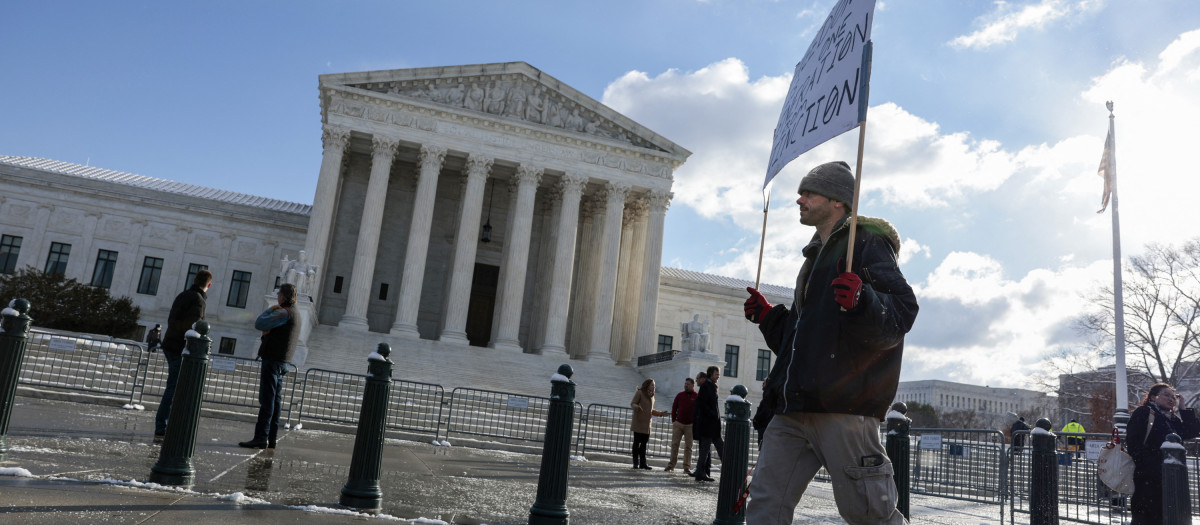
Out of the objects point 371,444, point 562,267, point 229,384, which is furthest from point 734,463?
point 562,267

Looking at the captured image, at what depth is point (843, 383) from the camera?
143 inches

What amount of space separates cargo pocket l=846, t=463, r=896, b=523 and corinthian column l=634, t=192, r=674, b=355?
33066 mm

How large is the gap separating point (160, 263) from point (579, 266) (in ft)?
72.6

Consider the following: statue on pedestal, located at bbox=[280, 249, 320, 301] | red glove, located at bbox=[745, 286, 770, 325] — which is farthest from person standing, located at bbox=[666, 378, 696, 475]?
statue on pedestal, located at bbox=[280, 249, 320, 301]

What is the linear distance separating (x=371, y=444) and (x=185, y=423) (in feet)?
4.77

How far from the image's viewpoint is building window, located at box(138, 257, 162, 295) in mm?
40469

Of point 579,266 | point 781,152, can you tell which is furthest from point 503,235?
point 781,152

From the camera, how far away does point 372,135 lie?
34.8 metres

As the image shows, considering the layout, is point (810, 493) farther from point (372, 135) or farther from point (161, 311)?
point (161, 311)

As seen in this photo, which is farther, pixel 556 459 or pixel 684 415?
pixel 684 415

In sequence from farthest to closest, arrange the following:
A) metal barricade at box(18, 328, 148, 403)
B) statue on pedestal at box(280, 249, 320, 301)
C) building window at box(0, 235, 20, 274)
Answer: building window at box(0, 235, 20, 274) → statue on pedestal at box(280, 249, 320, 301) → metal barricade at box(18, 328, 148, 403)

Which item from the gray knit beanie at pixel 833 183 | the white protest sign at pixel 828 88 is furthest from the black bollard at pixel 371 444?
the gray knit beanie at pixel 833 183

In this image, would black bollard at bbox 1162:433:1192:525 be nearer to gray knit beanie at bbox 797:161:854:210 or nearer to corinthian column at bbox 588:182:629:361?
gray knit beanie at bbox 797:161:854:210

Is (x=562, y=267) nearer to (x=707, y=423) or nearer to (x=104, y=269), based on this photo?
(x=707, y=423)
